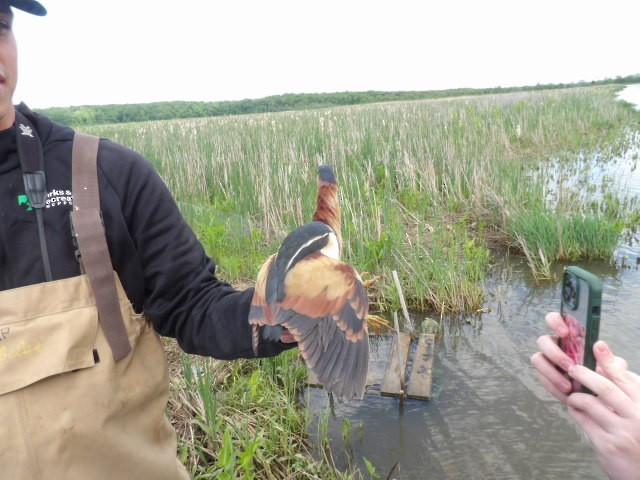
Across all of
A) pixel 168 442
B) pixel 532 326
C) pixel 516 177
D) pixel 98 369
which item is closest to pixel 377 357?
pixel 532 326

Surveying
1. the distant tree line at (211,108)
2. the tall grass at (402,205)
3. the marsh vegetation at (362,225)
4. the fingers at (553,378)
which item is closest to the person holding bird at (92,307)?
the fingers at (553,378)

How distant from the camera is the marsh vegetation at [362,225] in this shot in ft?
9.40

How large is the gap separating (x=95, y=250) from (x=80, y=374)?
0.39 metres

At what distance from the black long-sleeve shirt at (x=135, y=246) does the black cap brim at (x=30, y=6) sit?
339mm

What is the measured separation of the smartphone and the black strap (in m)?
1.54

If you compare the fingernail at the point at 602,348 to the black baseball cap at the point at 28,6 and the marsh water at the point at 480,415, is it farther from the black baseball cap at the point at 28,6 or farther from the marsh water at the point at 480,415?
the marsh water at the point at 480,415

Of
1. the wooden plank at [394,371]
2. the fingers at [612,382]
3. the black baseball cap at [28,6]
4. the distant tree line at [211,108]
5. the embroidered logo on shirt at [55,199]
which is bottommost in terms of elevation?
the wooden plank at [394,371]

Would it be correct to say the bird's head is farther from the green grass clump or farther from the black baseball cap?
the black baseball cap

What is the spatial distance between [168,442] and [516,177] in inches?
262

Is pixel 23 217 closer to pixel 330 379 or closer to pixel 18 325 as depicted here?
pixel 18 325

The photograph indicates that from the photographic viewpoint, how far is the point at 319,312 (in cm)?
148

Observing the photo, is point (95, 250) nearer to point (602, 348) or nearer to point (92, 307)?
point (92, 307)

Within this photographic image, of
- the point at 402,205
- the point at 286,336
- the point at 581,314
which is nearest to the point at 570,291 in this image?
the point at 581,314

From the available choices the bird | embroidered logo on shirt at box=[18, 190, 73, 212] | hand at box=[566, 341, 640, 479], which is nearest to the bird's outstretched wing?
the bird
